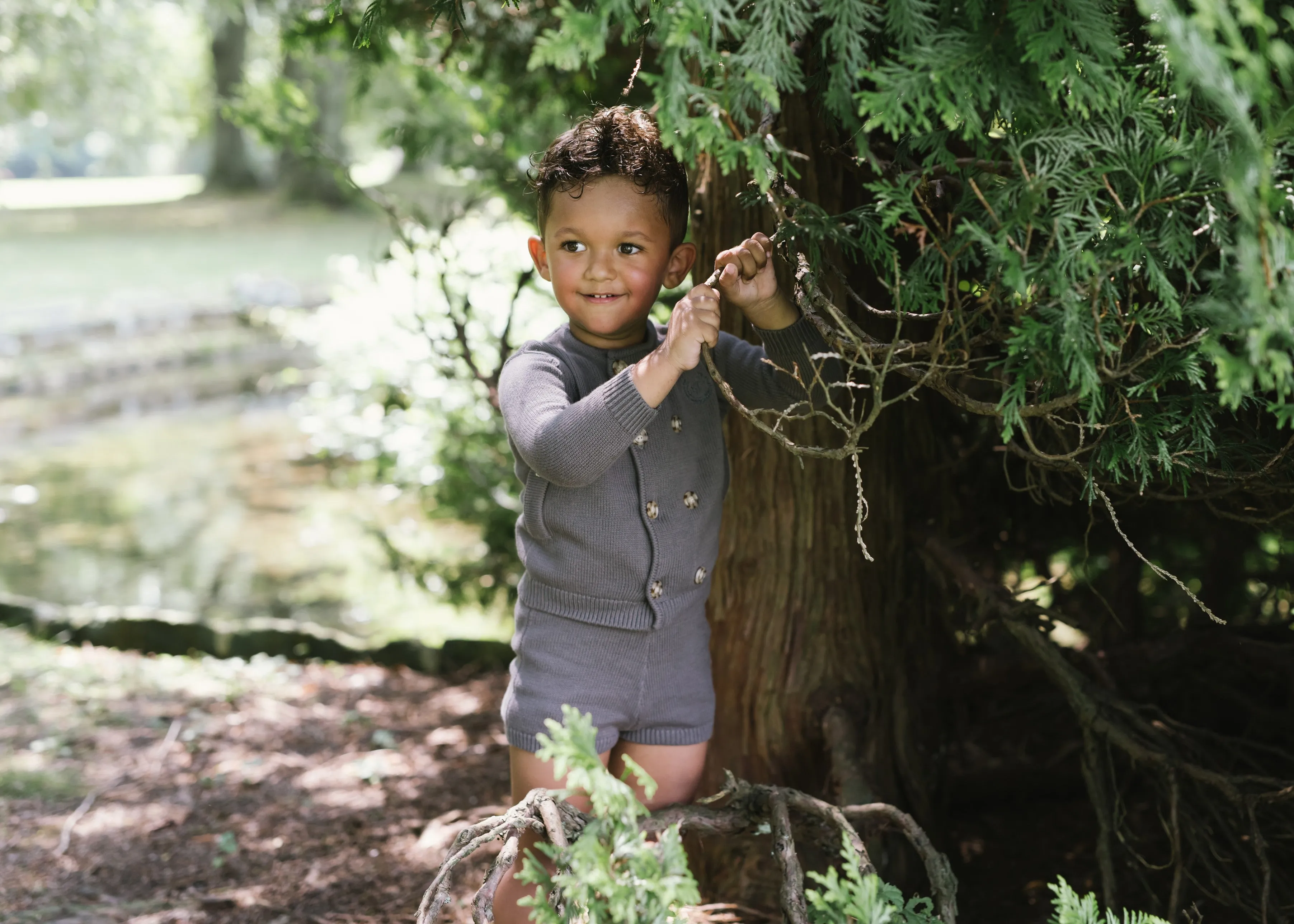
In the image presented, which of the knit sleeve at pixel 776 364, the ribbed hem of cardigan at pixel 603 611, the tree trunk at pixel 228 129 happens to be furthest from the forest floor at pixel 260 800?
the tree trunk at pixel 228 129

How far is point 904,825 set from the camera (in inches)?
88.2

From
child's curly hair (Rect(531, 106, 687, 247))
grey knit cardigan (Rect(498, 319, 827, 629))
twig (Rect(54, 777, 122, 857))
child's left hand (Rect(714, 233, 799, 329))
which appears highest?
child's curly hair (Rect(531, 106, 687, 247))

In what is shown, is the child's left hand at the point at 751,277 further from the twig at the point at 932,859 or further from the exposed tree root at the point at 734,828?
the twig at the point at 932,859

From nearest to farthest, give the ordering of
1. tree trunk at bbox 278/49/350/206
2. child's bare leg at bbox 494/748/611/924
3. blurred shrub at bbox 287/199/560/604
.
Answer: child's bare leg at bbox 494/748/611/924 → blurred shrub at bbox 287/199/560/604 → tree trunk at bbox 278/49/350/206

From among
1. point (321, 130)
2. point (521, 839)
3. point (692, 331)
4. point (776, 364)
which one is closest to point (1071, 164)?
point (692, 331)

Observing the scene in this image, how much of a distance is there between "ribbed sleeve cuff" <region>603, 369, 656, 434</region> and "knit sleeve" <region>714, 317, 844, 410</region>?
31 cm

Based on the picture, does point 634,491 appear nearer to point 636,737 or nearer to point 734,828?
point 636,737

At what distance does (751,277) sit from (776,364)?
206mm

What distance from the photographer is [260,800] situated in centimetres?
370

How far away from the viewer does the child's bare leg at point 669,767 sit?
2.42 meters

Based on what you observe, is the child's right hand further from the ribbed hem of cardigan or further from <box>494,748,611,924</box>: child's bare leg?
<box>494,748,611,924</box>: child's bare leg

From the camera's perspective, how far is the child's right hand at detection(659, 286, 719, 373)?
195 cm

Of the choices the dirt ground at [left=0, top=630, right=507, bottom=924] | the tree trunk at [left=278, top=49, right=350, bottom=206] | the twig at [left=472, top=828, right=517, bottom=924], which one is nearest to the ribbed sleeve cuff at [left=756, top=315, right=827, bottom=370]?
the twig at [left=472, top=828, right=517, bottom=924]

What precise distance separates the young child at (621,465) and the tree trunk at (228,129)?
19.7 m
